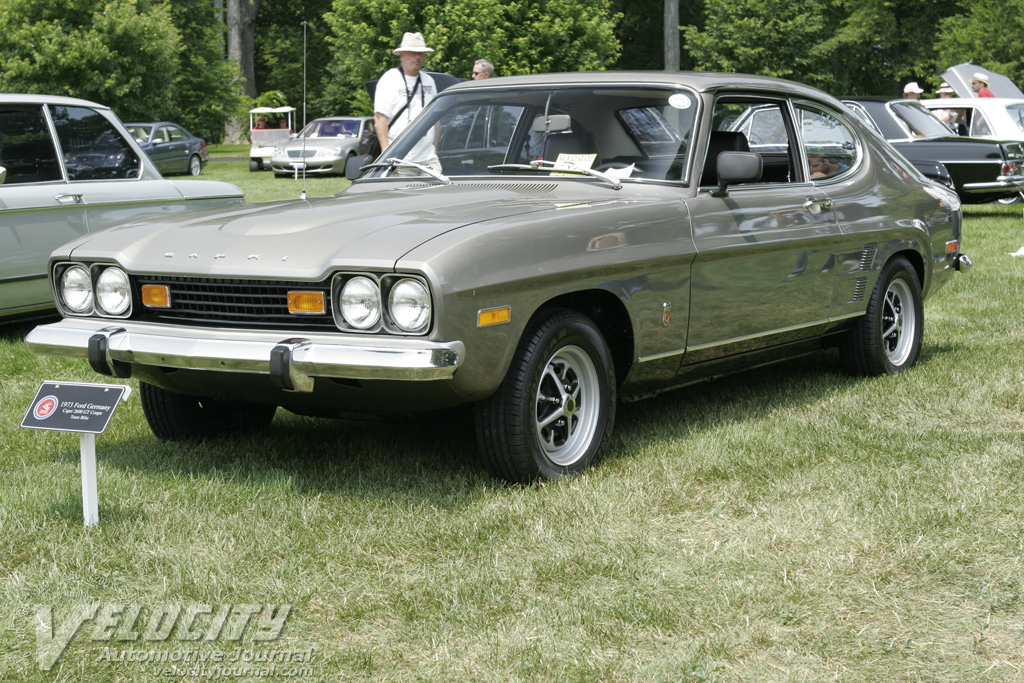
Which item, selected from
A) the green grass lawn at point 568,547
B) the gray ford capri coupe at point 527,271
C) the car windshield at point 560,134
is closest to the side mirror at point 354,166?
the gray ford capri coupe at point 527,271

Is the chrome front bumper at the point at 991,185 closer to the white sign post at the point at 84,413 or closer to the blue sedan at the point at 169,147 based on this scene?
the white sign post at the point at 84,413

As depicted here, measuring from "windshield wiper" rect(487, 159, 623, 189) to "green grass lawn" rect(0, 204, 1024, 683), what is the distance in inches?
43.9

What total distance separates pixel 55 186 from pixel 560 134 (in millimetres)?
3729

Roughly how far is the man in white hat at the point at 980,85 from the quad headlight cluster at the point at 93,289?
664 inches

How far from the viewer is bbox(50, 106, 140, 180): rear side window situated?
25.4 feet

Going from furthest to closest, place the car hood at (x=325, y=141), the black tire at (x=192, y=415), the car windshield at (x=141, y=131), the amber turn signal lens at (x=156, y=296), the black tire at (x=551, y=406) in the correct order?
1. the car hood at (x=325, y=141)
2. the car windshield at (x=141, y=131)
3. the black tire at (x=192, y=415)
4. the amber turn signal lens at (x=156, y=296)
5. the black tire at (x=551, y=406)

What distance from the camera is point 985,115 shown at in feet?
58.4

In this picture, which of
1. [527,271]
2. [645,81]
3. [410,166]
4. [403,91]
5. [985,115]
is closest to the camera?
[527,271]

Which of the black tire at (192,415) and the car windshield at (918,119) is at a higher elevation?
the car windshield at (918,119)

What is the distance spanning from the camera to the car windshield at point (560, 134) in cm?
523

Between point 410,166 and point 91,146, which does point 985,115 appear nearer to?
point 91,146

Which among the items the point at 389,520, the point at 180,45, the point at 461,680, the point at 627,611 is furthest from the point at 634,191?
the point at 180,45

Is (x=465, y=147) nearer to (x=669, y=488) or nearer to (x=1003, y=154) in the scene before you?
(x=669, y=488)

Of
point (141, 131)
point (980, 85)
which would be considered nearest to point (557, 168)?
point (980, 85)
